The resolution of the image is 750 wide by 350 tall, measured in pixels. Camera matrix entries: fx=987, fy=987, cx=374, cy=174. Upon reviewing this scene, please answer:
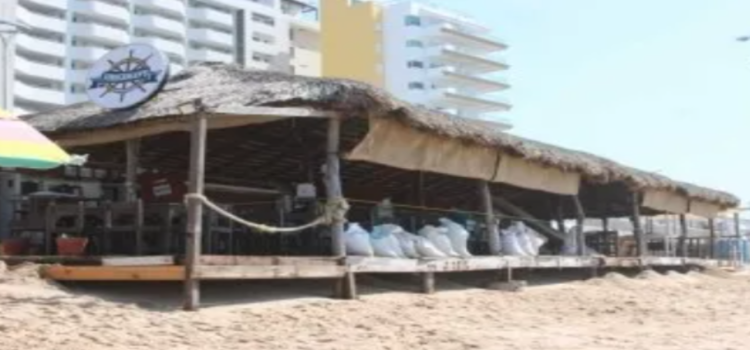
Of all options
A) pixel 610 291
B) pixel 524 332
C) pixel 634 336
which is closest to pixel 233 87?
pixel 524 332

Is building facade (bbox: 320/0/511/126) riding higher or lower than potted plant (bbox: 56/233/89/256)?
higher

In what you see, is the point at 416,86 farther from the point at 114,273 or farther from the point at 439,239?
the point at 114,273

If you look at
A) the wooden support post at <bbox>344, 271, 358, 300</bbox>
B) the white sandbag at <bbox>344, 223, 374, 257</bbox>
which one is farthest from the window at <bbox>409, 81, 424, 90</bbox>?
the wooden support post at <bbox>344, 271, 358, 300</bbox>

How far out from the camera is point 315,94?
11.4 metres

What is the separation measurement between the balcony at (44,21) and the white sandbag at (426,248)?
5857cm

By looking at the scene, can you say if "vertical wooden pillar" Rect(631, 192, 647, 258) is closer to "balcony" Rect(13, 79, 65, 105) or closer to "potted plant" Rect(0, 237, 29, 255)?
"potted plant" Rect(0, 237, 29, 255)

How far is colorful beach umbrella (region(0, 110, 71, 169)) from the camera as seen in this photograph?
10061mm

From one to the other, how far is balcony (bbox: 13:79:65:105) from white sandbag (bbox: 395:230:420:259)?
5457 centimetres

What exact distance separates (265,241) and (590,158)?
25.5ft

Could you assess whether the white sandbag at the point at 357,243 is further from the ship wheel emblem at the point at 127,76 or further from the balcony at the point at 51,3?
the balcony at the point at 51,3

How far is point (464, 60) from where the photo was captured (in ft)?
300

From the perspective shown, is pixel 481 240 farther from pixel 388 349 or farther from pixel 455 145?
pixel 388 349

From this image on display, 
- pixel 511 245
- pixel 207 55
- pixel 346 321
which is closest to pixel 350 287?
pixel 346 321

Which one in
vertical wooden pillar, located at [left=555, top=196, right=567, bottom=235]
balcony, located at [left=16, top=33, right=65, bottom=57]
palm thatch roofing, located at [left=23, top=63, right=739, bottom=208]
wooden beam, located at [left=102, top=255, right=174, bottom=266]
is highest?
balcony, located at [left=16, top=33, right=65, bottom=57]
